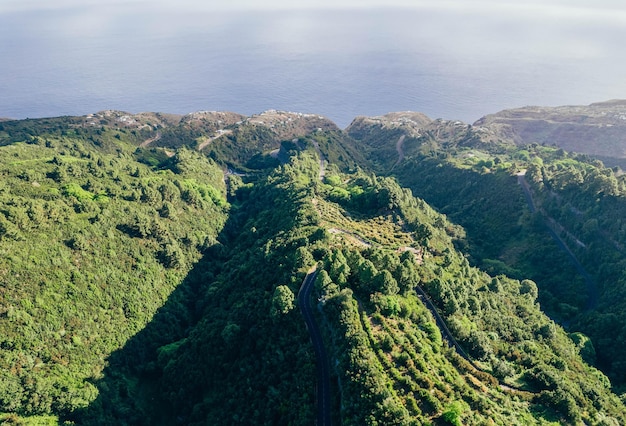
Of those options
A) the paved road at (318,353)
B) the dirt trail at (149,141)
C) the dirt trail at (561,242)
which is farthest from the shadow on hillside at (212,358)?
the dirt trail at (149,141)

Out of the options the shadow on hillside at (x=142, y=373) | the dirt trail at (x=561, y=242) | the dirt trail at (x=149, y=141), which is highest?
the dirt trail at (x=149, y=141)

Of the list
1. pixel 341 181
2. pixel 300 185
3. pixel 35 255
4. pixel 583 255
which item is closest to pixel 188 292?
pixel 35 255

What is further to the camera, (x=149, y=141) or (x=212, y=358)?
(x=149, y=141)

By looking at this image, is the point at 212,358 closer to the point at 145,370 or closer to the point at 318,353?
the point at 145,370

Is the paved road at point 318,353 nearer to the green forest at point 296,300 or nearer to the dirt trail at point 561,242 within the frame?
the green forest at point 296,300

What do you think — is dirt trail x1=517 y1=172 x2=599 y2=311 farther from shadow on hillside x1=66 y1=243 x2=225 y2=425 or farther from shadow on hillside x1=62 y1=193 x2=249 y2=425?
shadow on hillside x1=66 y1=243 x2=225 y2=425

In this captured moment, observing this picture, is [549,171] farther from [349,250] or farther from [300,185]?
[349,250]

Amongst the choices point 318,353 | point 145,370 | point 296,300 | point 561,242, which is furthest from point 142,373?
point 561,242
